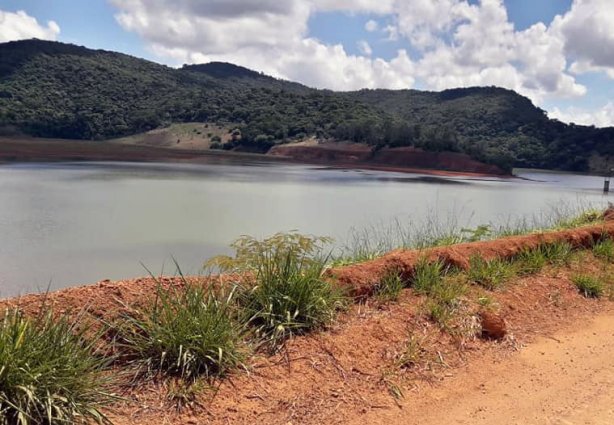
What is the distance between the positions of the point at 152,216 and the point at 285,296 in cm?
1695

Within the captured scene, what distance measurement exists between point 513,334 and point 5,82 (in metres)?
114

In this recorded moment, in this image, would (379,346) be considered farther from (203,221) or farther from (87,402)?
Result: (203,221)

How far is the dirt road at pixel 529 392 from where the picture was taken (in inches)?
147

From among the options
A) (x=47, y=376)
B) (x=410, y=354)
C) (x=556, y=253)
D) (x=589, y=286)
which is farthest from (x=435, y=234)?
(x=47, y=376)

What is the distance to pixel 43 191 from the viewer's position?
26.5 meters

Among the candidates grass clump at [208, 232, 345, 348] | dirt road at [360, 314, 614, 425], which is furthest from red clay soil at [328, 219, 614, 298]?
dirt road at [360, 314, 614, 425]

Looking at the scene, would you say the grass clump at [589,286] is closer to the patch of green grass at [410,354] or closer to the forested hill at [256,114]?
the patch of green grass at [410,354]

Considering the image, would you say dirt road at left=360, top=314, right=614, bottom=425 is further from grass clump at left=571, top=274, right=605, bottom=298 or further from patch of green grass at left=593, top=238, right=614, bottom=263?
patch of green grass at left=593, top=238, right=614, bottom=263

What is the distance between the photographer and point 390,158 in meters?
73.0

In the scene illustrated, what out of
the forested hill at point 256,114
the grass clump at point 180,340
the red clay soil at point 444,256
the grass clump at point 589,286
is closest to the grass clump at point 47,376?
the grass clump at point 180,340

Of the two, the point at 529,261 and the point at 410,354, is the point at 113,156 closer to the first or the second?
the point at 529,261

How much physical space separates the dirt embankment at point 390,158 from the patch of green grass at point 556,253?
62731 mm

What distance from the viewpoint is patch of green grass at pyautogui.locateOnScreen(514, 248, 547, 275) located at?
6.68 metres

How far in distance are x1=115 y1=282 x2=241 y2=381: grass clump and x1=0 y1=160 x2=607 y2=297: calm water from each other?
20.7 feet
